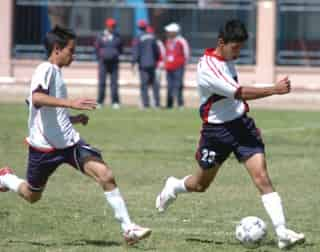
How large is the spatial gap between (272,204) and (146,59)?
19191 millimetres

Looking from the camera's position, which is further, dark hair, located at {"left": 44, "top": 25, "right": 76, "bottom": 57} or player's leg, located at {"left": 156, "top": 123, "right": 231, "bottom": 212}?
player's leg, located at {"left": 156, "top": 123, "right": 231, "bottom": 212}

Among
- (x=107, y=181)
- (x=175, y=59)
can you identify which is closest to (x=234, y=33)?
(x=107, y=181)

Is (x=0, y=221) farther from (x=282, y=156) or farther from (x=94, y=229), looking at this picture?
(x=282, y=156)

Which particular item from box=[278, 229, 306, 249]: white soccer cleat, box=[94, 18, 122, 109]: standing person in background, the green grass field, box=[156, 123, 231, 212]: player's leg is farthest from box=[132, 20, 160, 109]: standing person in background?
box=[278, 229, 306, 249]: white soccer cleat

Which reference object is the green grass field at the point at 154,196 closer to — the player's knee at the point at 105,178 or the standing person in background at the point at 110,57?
the player's knee at the point at 105,178

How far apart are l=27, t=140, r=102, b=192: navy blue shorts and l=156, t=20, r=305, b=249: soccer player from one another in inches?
39.8

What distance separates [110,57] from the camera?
28.6 meters

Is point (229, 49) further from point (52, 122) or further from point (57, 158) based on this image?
point (57, 158)

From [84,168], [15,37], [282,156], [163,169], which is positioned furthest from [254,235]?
[15,37]

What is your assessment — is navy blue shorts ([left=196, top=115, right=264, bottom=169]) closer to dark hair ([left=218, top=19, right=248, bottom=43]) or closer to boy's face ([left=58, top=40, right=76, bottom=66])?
dark hair ([left=218, top=19, right=248, bottom=43])

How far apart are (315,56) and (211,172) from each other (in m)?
23.5

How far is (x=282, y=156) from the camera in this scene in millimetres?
17797

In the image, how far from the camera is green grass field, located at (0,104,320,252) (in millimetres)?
10031

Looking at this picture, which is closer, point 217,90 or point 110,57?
point 217,90
